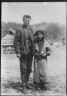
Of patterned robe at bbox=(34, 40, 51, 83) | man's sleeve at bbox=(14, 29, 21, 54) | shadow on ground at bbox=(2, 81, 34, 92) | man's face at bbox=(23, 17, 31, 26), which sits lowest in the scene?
shadow on ground at bbox=(2, 81, 34, 92)

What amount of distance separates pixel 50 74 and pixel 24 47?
290 mm

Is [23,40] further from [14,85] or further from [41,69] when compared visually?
[14,85]

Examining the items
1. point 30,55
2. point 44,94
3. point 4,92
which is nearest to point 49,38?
point 30,55

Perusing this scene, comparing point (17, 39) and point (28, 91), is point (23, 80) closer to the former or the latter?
point (28, 91)

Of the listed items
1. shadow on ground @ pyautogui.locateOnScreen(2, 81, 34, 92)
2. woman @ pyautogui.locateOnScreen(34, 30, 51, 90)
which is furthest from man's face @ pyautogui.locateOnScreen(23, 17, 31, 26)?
shadow on ground @ pyautogui.locateOnScreen(2, 81, 34, 92)

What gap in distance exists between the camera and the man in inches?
68.8

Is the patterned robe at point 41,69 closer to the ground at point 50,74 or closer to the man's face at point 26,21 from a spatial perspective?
the ground at point 50,74

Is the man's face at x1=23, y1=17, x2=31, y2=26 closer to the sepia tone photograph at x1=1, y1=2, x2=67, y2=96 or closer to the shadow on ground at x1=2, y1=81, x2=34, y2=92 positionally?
the sepia tone photograph at x1=1, y1=2, x2=67, y2=96

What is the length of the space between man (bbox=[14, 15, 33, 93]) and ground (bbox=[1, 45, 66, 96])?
4 cm

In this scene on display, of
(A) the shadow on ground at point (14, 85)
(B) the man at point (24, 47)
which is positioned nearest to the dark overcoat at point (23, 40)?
(B) the man at point (24, 47)

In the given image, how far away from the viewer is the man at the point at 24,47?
5.73 ft

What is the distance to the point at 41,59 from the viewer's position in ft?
5.79

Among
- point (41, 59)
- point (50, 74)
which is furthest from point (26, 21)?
point (50, 74)

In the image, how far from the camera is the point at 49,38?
1773mm
